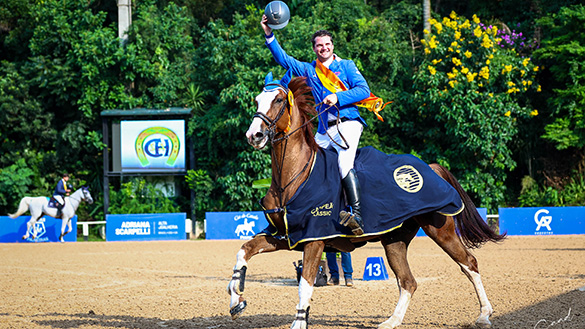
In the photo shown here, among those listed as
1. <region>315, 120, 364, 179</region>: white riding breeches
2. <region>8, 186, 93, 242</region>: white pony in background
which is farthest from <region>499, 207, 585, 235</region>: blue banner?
<region>315, 120, 364, 179</region>: white riding breeches

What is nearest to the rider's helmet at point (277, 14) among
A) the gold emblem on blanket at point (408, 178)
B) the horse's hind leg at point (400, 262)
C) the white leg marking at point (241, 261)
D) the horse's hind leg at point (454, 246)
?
the gold emblem on blanket at point (408, 178)

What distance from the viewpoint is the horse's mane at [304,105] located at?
6328 millimetres

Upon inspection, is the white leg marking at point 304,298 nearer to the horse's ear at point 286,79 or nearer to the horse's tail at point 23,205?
the horse's ear at point 286,79

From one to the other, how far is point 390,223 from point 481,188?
1887 centimetres

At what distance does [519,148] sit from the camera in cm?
2530

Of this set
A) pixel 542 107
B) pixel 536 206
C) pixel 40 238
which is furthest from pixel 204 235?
pixel 542 107

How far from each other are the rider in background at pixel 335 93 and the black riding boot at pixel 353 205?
1cm

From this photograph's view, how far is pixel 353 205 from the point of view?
614 centimetres

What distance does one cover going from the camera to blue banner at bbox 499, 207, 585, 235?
21.5 m

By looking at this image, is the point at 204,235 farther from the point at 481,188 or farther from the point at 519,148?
the point at 519,148

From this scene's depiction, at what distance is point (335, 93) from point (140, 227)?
18.3 metres

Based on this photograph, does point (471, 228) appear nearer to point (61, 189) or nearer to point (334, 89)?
point (334, 89)

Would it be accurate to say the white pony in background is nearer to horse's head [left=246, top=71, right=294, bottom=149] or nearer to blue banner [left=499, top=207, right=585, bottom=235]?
blue banner [left=499, top=207, right=585, bottom=235]

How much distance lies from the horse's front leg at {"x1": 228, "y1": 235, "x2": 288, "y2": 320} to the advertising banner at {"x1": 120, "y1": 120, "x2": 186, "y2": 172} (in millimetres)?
19482
